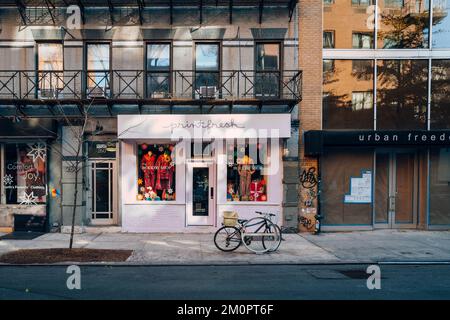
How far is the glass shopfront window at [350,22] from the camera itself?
42.1 ft

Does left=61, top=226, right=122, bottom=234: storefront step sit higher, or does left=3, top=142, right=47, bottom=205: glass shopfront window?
left=3, top=142, right=47, bottom=205: glass shopfront window

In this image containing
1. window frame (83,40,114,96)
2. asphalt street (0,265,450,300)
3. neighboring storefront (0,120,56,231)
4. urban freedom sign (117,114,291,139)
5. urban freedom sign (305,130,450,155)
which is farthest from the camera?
window frame (83,40,114,96)

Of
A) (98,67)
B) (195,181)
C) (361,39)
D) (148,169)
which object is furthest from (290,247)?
(98,67)

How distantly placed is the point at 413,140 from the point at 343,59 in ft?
12.2

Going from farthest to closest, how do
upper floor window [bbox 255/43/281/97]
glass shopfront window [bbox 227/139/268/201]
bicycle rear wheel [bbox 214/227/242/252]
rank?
glass shopfront window [bbox 227/139/268/201] < upper floor window [bbox 255/43/281/97] < bicycle rear wheel [bbox 214/227/242/252]

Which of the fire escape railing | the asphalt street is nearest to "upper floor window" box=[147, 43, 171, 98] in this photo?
the fire escape railing

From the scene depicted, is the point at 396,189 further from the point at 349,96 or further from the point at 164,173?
the point at 164,173

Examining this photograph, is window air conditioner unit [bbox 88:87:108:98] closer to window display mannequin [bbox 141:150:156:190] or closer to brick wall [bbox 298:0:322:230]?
window display mannequin [bbox 141:150:156:190]

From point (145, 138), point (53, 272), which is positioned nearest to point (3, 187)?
point (145, 138)

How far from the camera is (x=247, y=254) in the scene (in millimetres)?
9484

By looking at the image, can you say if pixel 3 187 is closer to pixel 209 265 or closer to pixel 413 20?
pixel 209 265

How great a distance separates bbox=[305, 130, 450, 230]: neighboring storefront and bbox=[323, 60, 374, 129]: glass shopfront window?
38.6 inches

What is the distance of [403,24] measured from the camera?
42.3ft

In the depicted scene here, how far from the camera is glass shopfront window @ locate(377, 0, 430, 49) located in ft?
42.2
